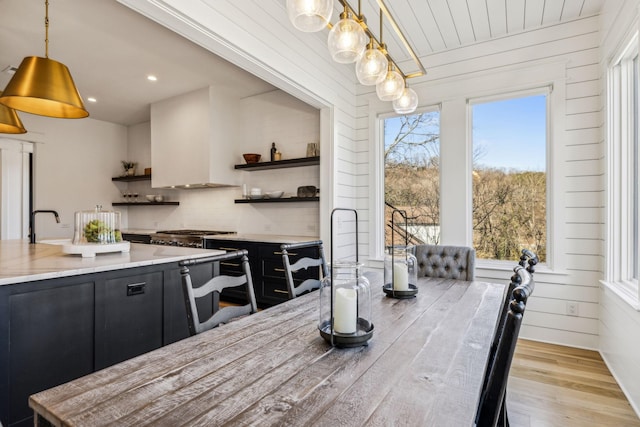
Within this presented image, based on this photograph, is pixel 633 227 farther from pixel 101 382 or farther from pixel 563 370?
pixel 101 382

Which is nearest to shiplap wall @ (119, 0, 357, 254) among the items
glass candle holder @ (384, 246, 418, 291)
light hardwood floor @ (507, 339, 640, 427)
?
glass candle holder @ (384, 246, 418, 291)

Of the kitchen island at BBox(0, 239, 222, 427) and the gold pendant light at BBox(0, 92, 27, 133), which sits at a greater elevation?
the gold pendant light at BBox(0, 92, 27, 133)

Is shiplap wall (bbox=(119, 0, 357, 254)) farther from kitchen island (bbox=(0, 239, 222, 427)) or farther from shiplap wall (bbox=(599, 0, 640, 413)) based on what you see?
shiplap wall (bbox=(599, 0, 640, 413))

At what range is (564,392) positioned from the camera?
2.31m

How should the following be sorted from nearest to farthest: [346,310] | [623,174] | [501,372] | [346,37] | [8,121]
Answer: [501,372], [346,310], [346,37], [623,174], [8,121]

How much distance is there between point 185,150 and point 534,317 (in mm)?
4700

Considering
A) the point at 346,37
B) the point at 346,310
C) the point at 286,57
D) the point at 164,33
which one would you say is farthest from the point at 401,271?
the point at 164,33


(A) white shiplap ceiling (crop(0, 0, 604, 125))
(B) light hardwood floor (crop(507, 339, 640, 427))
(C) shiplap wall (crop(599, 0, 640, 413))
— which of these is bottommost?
(B) light hardwood floor (crop(507, 339, 640, 427))

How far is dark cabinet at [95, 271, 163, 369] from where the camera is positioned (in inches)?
81.9

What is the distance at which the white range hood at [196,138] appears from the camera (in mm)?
4691

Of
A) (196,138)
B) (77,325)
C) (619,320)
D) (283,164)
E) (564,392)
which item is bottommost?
(564,392)

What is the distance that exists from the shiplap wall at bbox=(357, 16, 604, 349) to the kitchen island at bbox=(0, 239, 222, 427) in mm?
2875

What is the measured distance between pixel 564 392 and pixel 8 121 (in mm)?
4802

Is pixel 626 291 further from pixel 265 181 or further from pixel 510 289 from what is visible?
pixel 265 181
